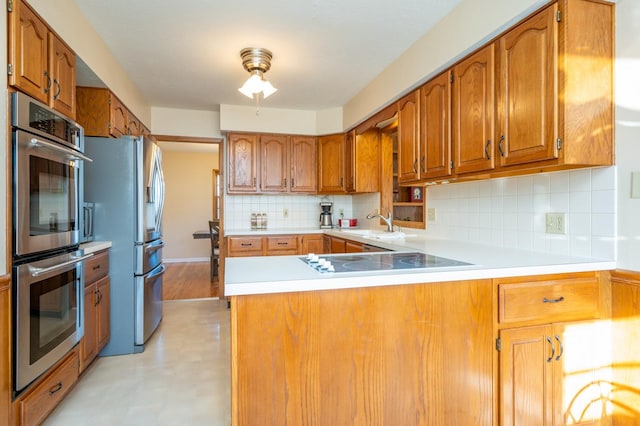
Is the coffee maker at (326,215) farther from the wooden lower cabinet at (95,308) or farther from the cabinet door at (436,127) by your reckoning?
the wooden lower cabinet at (95,308)

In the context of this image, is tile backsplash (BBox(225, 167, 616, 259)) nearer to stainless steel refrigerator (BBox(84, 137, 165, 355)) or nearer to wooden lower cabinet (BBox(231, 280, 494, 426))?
wooden lower cabinet (BBox(231, 280, 494, 426))

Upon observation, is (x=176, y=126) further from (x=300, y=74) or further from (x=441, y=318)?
(x=441, y=318)

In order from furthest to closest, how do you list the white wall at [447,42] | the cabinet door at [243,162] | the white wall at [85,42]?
the cabinet door at [243,162] < the white wall at [85,42] < the white wall at [447,42]

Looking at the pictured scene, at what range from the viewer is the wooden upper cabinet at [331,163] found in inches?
166

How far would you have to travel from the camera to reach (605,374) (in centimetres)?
161

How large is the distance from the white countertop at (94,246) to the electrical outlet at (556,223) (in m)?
2.76

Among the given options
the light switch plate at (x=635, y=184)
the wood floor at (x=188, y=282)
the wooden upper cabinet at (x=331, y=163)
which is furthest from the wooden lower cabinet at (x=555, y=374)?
the wood floor at (x=188, y=282)

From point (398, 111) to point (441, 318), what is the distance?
1.92 m

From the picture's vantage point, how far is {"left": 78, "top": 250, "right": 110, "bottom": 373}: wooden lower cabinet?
7.48 ft

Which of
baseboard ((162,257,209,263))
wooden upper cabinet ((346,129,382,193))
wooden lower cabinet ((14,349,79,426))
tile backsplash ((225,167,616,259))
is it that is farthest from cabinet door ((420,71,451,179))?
baseboard ((162,257,209,263))

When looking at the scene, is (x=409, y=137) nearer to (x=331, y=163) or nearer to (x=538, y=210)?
(x=538, y=210)

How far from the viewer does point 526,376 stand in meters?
1.51

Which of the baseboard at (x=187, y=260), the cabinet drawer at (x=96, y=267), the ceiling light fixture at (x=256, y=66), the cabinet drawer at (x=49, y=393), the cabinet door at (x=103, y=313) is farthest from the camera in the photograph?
the baseboard at (x=187, y=260)

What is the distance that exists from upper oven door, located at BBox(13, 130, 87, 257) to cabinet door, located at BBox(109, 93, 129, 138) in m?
0.78
